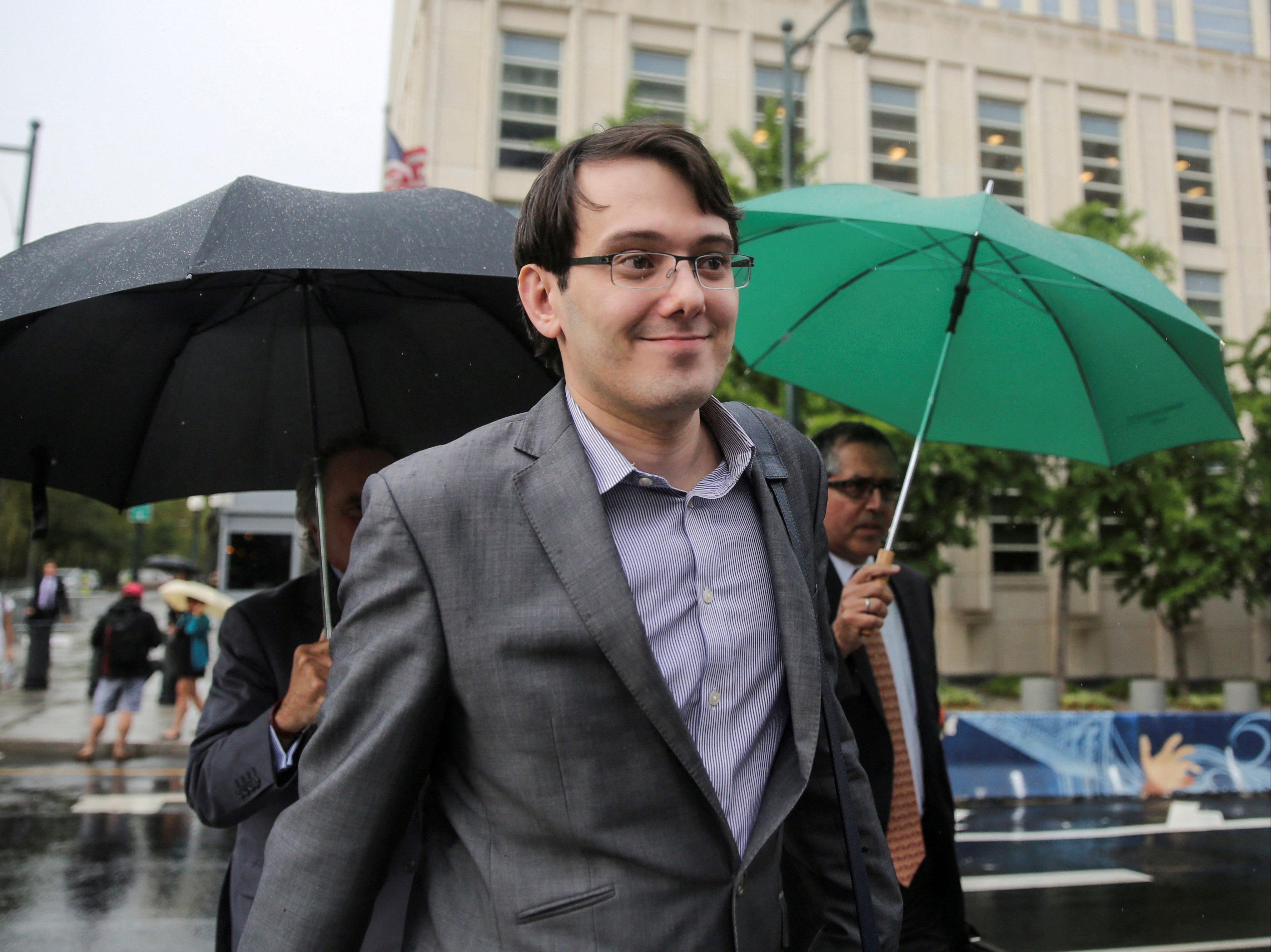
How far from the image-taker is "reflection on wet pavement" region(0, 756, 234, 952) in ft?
19.2

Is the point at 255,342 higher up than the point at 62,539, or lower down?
lower down

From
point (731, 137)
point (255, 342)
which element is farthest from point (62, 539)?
point (255, 342)

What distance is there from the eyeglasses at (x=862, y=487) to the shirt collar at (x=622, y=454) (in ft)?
6.49

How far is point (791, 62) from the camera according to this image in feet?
38.6

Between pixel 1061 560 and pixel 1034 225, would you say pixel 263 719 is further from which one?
pixel 1061 560

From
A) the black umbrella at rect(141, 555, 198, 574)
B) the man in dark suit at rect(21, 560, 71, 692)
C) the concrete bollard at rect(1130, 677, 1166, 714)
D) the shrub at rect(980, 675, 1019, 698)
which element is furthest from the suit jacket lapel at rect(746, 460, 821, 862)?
the shrub at rect(980, 675, 1019, 698)

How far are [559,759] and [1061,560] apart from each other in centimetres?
1806

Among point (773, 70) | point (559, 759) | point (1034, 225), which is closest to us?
point (559, 759)

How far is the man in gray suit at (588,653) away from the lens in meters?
1.38

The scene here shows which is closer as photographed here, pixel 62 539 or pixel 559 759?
pixel 559 759

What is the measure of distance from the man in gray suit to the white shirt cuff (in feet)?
2.95

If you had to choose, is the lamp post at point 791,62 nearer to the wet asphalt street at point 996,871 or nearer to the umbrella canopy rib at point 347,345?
the wet asphalt street at point 996,871

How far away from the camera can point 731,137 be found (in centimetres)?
1444

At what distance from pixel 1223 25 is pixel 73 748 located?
102 feet
